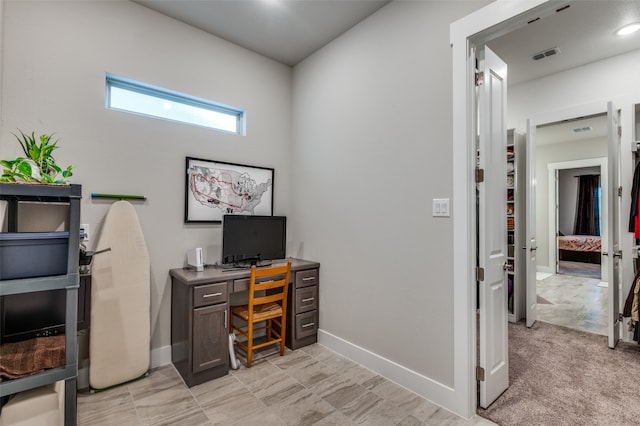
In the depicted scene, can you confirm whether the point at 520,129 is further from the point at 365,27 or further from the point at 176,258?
the point at 176,258

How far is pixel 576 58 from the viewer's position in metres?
3.34

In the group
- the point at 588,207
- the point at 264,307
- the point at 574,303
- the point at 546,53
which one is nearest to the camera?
the point at 264,307

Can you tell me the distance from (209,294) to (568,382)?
291cm

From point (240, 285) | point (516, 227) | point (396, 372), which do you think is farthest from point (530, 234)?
point (240, 285)

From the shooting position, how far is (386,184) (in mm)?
2512

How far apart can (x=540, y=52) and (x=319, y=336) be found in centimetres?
378

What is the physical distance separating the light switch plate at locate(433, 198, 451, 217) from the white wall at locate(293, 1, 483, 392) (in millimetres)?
39

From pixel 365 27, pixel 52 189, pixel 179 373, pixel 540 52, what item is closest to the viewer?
pixel 52 189

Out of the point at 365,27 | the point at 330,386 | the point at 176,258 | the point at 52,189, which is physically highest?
the point at 365,27

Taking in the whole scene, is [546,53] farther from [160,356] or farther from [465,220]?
[160,356]

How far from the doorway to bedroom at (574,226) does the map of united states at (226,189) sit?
152 inches

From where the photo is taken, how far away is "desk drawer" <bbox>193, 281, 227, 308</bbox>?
7.72 ft

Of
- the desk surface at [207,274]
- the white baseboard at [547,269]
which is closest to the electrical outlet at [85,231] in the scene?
the desk surface at [207,274]

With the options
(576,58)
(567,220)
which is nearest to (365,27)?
(576,58)
